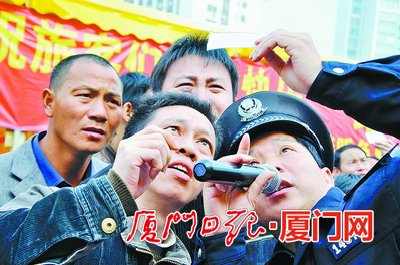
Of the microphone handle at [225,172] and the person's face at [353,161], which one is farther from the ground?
the microphone handle at [225,172]

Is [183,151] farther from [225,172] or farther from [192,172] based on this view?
[225,172]

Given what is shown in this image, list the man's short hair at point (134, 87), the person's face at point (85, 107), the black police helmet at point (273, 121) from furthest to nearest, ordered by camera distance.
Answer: the man's short hair at point (134, 87)
the person's face at point (85, 107)
the black police helmet at point (273, 121)

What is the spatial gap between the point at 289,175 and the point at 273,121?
176 millimetres

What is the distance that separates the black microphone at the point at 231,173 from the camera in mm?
1134

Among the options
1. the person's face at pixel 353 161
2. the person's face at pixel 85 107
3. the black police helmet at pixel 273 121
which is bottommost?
the person's face at pixel 353 161

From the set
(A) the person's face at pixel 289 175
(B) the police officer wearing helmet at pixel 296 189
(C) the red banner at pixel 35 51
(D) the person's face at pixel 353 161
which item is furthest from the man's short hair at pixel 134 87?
(D) the person's face at pixel 353 161

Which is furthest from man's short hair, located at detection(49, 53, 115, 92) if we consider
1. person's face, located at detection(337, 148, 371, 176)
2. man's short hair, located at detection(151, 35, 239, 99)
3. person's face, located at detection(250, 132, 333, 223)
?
person's face, located at detection(337, 148, 371, 176)

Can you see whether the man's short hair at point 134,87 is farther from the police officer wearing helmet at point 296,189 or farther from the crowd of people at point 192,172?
the police officer wearing helmet at point 296,189

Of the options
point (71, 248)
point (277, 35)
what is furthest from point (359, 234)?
point (71, 248)

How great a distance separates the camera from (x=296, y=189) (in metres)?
1.32

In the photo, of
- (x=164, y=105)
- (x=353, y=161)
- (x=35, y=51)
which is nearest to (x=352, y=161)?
(x=353, y=161)

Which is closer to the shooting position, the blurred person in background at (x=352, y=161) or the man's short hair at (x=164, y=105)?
the man's short hair at (x=164, y=105)

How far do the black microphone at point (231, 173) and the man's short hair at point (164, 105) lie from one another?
1.04ft

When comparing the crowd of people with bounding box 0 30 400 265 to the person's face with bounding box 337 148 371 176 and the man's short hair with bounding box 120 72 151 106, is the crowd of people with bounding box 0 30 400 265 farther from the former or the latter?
the person's face with bounding box 337 148 371 176
